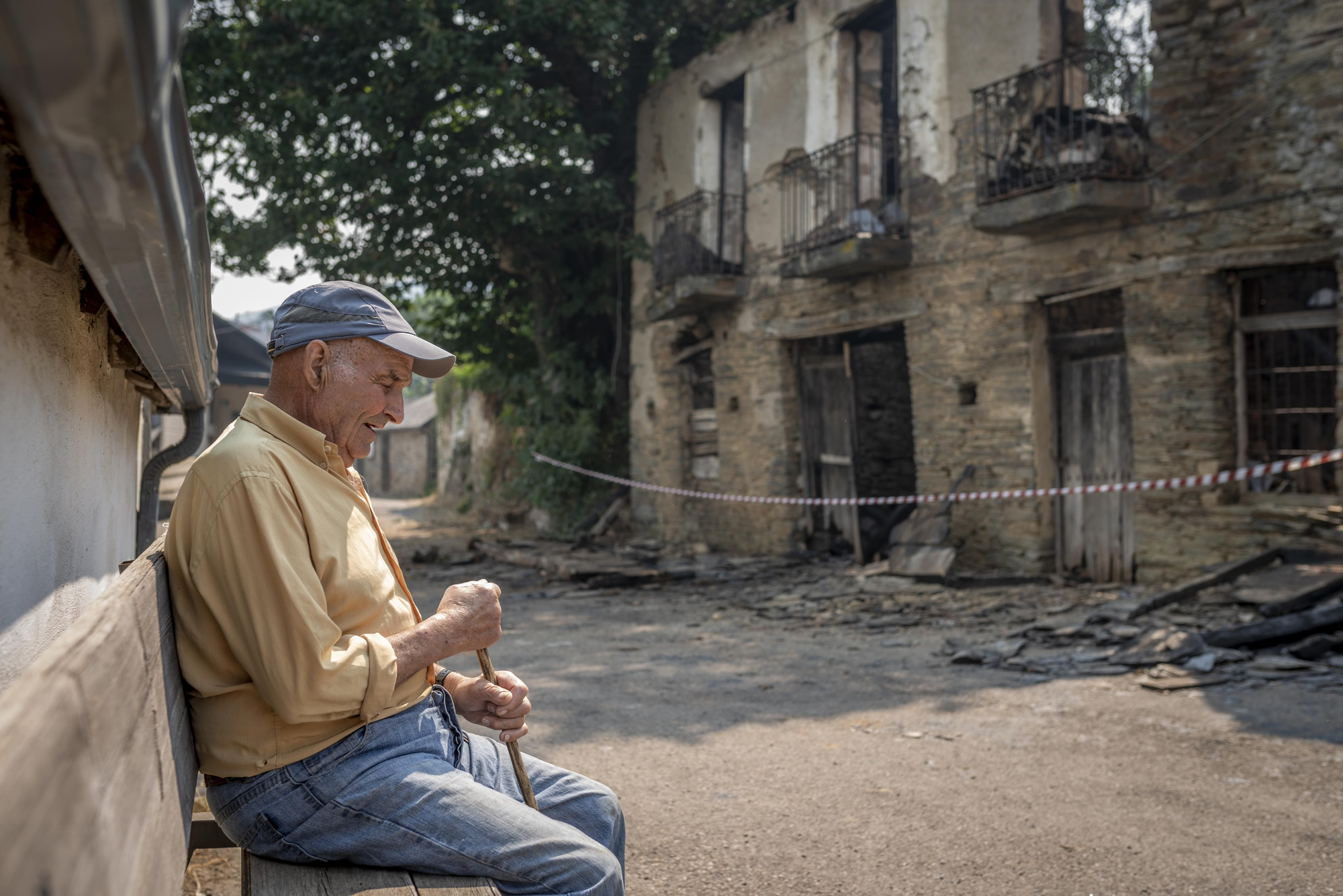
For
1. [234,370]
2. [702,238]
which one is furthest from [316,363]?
[234,370]

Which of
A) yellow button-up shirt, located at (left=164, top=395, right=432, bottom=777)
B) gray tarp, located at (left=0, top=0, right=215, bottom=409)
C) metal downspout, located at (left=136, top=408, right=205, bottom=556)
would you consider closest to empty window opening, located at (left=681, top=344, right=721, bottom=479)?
metal downspout, located at (left=136, top=408, right=205, bottom=556)

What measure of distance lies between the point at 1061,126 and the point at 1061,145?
Answer: 13.5 inches

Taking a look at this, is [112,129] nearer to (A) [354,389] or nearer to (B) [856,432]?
(A) [354,389]

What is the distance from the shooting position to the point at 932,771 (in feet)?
13.5

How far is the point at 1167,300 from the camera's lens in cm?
817

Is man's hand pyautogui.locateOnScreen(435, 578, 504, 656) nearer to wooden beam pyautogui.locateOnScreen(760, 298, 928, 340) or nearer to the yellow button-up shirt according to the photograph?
the yellow button-up shirt

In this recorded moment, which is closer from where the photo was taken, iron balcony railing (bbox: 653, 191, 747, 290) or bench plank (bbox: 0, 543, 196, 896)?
bench plank (bbox: 0, 543, 196, 896)

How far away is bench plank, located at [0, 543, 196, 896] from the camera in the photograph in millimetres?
854

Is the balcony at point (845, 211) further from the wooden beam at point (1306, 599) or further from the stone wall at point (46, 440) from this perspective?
the stone wall at point (46, 440)

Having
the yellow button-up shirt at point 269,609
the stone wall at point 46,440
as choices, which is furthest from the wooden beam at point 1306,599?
the stone wall at point 46,440

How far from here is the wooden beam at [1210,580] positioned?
7.10 metres

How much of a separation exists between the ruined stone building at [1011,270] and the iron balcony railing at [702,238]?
0.04 metres

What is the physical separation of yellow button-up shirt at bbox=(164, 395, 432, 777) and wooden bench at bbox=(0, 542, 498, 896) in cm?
6

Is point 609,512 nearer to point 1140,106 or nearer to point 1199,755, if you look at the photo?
point 1140,106
